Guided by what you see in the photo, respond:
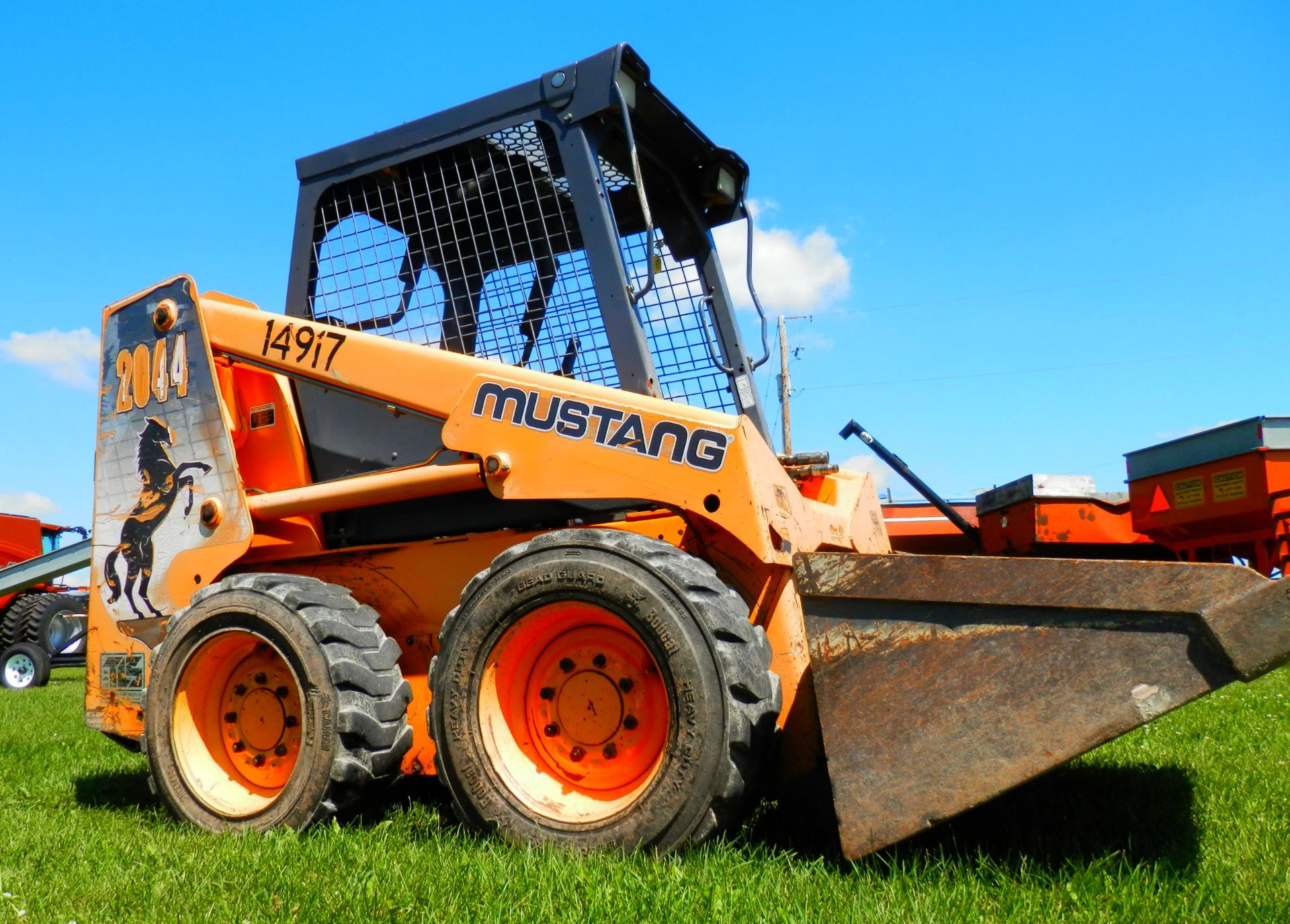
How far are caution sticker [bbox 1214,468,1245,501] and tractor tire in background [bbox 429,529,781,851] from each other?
858 centimetres

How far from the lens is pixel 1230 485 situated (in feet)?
33.5

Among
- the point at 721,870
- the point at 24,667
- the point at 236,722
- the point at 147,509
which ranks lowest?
the point at 721,870

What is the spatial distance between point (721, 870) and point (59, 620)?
50.6 feet

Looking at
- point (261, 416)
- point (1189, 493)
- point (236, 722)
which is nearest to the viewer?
point (236, 722)

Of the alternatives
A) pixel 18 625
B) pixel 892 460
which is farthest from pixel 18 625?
pixel 892 460

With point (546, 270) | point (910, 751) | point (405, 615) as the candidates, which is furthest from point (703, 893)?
point (546, 270)

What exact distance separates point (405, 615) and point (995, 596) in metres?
2.42

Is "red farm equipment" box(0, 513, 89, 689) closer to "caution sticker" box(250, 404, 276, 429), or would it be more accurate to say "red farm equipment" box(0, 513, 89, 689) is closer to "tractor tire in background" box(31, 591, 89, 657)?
"tractor tire in background" box(31, 591, 89, 657)

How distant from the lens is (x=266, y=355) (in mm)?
4551

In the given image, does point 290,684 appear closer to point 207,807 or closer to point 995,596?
point 207,807

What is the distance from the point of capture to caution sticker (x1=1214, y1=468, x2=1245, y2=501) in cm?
1007

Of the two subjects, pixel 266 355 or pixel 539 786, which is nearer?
pixel 539 786

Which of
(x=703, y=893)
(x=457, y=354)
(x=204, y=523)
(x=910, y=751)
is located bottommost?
(x=703, y=893)

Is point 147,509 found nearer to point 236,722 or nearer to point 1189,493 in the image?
point 236,722
